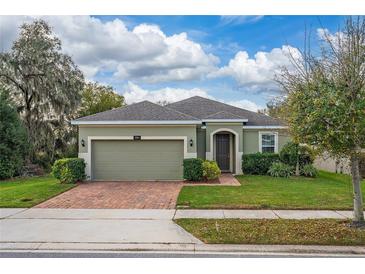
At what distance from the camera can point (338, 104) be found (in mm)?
5926

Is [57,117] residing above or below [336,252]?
above

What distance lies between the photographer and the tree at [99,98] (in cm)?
3388

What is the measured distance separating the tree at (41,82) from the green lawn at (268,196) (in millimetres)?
14449

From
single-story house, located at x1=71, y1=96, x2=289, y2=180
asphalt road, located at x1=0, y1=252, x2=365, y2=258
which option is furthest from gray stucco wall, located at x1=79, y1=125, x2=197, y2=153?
asphalt road, located at x1=0, y1=252, x2=365, y2=258

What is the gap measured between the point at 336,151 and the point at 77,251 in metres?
5.31

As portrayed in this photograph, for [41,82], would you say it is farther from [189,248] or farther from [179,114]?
[189,248]

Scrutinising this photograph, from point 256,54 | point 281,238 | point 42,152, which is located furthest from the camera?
point 42,152

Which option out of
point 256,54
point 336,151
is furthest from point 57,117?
point 336,151

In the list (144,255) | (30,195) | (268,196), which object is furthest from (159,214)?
(30,195)

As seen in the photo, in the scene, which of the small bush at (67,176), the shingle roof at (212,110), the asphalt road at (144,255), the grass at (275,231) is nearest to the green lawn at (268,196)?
the grass at (275,231)

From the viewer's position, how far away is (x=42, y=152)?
75.5 ft

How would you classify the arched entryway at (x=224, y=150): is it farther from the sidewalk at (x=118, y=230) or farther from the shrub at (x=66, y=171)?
the sidewalk at (x=118, y=230)

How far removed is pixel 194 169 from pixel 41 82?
14.3 meters

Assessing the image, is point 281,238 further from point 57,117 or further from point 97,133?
point 57,117
